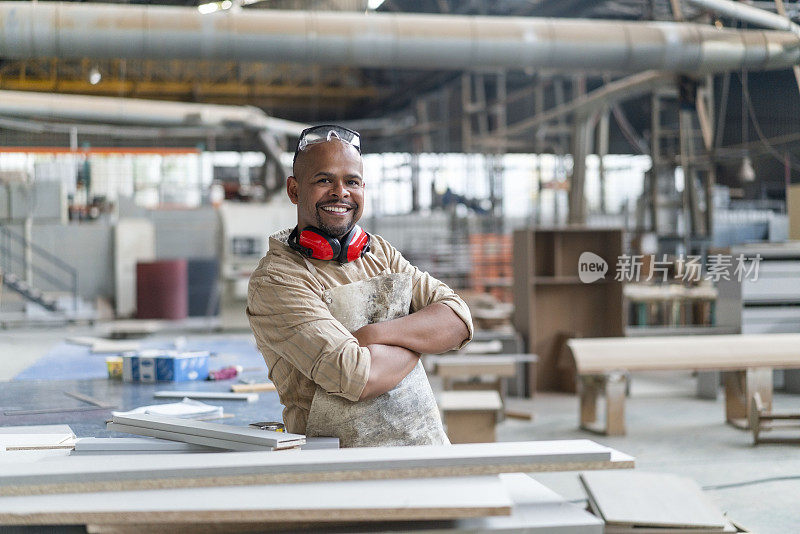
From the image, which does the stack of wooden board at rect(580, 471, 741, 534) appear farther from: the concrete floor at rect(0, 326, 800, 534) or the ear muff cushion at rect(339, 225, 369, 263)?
the ear muff cushion at rect(339, 225, 369, 263)

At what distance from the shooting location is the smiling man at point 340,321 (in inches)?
84.4

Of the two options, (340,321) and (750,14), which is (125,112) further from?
(340,321)

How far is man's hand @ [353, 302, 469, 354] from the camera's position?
87.9 inches

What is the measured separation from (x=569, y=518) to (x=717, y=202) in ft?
41.9

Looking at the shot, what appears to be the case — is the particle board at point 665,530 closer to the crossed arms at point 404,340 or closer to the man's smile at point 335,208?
the crossed arms at point 404,340

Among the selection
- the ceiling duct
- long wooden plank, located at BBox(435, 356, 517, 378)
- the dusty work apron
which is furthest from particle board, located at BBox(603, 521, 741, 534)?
the ceiling duct

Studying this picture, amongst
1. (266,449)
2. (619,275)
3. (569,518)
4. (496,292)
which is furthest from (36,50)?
(496,292)

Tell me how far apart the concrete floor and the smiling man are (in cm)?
281

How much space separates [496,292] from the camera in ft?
43.9

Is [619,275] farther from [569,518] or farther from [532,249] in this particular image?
[569,518]

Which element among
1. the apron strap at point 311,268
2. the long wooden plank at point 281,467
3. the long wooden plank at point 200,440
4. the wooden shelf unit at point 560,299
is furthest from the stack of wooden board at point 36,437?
the wooden shelf unit at point 560,299

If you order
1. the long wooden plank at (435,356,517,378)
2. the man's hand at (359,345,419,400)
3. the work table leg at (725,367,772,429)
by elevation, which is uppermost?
the man's hand at (359,345,419,400)

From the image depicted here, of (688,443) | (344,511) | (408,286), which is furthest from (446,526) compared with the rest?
(688,443)

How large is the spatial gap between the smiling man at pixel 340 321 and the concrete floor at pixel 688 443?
281cm
